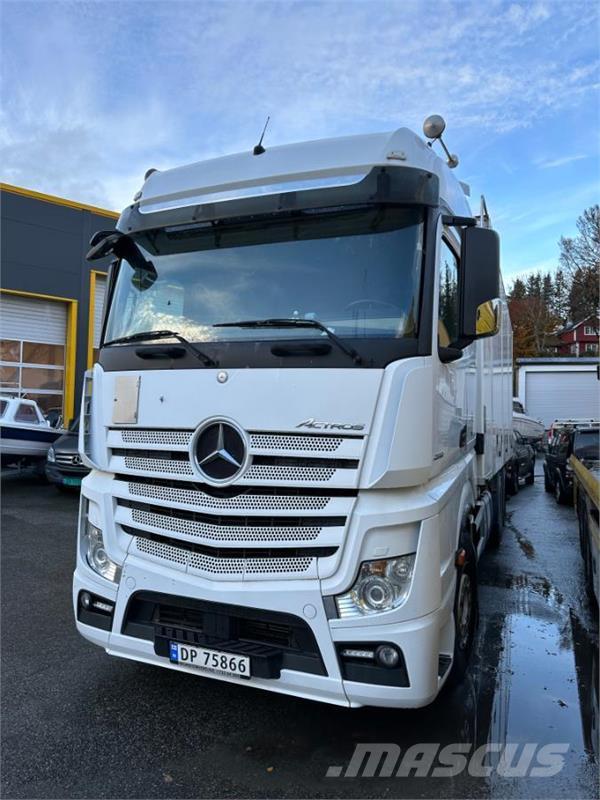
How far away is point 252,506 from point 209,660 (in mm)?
785

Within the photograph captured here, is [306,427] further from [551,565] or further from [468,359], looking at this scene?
[551,565]

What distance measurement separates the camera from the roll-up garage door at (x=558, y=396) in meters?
24.7

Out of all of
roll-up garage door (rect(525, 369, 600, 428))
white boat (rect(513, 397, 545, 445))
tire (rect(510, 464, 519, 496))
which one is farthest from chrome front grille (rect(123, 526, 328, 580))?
roll-up garage door (rect(525, 369, 600, 428))

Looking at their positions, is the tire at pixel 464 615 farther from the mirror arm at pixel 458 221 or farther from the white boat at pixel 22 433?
the white boat at pixel 22 433

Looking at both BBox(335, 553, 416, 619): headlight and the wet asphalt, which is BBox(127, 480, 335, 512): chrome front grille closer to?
BBox(335, 553, 416, 619): headlight

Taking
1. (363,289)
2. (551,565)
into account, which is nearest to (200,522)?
Result: (363,289)

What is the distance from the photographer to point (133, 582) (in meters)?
3.21

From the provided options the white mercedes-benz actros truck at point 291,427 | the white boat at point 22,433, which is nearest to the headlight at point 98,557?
the white mercedes-benz actros truck at point 291,427

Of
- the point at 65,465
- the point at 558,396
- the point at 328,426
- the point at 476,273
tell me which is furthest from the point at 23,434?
the point at 558,396

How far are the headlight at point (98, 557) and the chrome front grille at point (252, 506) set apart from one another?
18 cm

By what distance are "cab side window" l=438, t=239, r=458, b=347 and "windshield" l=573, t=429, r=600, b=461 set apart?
753 centimetres

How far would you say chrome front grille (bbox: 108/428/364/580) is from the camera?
2795 millimetres

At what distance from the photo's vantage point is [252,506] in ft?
9.64

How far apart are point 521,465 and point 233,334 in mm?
12633
